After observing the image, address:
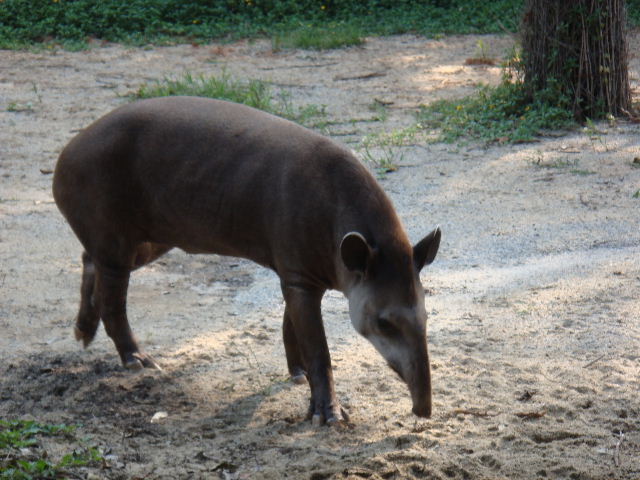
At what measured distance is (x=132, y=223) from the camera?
5.37m

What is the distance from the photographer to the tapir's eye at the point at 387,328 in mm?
4395

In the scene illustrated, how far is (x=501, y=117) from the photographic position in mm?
10562

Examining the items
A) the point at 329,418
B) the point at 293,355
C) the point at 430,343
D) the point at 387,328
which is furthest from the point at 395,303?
the point at 430,343

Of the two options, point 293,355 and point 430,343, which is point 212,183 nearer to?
Result: point 293,355

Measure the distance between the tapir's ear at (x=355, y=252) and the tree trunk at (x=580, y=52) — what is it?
651 cm

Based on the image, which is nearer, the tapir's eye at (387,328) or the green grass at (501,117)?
the tapir's eye at (387,328)

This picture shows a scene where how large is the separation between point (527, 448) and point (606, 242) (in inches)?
126

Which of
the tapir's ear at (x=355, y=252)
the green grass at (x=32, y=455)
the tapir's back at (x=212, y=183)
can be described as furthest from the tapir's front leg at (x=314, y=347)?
the green grass at (x=32, y=455)

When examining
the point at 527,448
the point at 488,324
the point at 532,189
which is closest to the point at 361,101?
the point at 532,189

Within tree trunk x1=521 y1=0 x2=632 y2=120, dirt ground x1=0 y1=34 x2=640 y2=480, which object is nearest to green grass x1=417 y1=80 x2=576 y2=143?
tree trunk x1=521 y1=0 x2=632 y2=120

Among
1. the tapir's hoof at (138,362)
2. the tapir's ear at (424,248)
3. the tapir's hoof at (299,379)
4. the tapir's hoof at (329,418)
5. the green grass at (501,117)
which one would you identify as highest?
the tapir's ear at (424,248)

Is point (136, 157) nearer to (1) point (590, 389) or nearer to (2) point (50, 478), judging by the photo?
(2) point (50, 478)

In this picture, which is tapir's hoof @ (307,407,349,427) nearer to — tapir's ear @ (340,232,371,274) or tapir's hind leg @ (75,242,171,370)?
tapir's ear @ (340,232,371,274)

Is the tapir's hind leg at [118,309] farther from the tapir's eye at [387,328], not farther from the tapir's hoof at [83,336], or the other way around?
the tapir's eye at [387,328]
